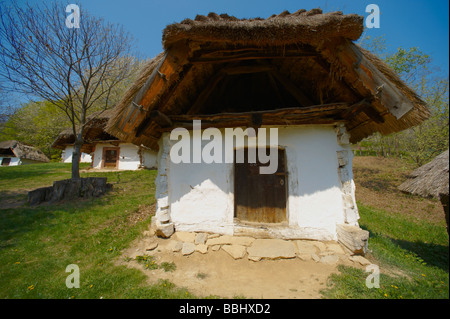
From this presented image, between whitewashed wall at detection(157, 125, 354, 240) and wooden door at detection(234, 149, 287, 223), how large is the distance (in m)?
0.18

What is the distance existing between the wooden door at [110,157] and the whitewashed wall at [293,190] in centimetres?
1116

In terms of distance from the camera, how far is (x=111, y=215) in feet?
15.3

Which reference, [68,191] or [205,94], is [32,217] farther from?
[205,94]

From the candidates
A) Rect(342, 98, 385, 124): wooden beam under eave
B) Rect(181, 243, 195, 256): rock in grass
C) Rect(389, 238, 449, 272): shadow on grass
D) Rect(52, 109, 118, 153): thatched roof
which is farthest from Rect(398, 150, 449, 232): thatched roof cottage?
Rect(52, 109, 118, 153): thatched roof

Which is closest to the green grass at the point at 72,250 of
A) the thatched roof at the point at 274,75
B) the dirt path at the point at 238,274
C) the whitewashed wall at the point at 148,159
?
the dirt path at the point at 238,274

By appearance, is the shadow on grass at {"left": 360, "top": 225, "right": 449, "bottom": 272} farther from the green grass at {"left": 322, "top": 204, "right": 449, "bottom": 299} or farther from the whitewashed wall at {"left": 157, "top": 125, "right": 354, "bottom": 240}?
the whitewashed wall at {"left": 157, "top": 125, "right": 354, "bottom": 240}

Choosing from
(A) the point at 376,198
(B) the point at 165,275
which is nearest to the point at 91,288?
(B) the point at 165,275

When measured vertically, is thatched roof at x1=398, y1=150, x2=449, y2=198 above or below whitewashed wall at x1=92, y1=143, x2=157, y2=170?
below

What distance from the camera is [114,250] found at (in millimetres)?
3209

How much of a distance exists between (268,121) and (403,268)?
325 cm

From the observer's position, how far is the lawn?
227 cm
